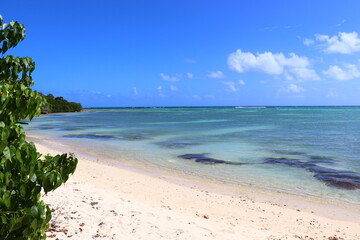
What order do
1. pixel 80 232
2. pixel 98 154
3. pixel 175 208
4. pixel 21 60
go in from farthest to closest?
pixel 98 154
pixel 175 208
pixel 80 232
pixel 21 60

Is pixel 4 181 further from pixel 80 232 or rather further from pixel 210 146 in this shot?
pixel 210 146

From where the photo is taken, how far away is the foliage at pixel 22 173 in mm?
2244

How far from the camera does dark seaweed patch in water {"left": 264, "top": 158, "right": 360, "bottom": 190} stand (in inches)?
482

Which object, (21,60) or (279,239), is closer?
(21,60)

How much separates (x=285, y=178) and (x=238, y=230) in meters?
7.03

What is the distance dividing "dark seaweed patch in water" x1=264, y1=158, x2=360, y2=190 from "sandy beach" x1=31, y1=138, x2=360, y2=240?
9.72 ft

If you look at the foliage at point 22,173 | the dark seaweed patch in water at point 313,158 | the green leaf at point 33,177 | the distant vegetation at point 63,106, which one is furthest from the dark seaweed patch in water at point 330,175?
the distant vegetation at point 63,106

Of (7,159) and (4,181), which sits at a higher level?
(7,159)

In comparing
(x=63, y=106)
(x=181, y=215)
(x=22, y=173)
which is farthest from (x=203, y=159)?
(x=63, y=106)

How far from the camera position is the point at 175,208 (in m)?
8.58

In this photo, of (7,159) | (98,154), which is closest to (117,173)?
(98,154)

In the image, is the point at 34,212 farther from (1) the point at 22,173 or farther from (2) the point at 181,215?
(2) the point at 181,215

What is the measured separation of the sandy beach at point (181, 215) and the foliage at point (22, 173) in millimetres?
3790

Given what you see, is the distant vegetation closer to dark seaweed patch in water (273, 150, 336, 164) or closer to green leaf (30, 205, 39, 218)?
dark seaweed patch in water (273, 150, 336, 164)
